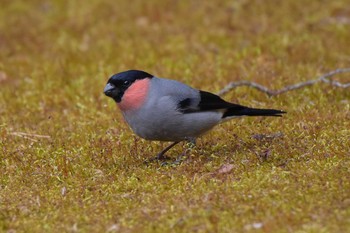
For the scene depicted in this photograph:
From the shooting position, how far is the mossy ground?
5.74 metres

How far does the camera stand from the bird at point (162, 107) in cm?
700

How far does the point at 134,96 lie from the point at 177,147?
3.61ft

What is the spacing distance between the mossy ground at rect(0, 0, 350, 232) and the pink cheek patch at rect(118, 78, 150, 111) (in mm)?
662

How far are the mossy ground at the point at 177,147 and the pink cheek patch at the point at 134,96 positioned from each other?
0.66 metres

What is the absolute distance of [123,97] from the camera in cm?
713

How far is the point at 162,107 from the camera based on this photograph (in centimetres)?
704

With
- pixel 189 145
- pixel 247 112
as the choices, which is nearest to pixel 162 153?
pixel 189 145

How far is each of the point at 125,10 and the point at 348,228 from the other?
894 centimetres

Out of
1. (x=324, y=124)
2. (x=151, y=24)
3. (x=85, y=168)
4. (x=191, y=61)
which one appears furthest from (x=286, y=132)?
(x=151, y=24)

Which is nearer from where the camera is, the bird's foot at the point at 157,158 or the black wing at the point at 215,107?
the black wing at the point at 215,107

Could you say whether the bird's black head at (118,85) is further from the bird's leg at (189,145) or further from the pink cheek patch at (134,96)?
the bird's leg at (189,145)

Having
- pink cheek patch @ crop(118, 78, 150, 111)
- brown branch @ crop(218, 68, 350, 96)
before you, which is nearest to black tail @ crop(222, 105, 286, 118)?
pink cheek patch @ crop(118, 78, 150, 111)

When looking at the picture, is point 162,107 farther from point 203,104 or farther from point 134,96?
point 203,104

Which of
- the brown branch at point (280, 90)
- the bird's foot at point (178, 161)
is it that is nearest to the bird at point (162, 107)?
the bird's foot at point (178, 161)
